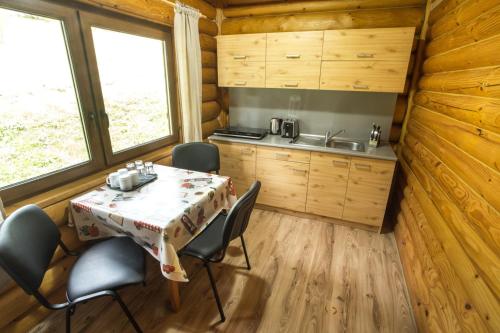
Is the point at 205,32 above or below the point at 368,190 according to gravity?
above

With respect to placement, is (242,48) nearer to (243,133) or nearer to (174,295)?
(243,133)

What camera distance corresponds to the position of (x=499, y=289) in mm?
850

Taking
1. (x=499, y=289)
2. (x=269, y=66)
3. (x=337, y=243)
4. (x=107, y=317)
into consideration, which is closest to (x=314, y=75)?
(x=269, y=66)

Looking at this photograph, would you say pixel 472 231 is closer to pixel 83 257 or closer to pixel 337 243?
pixel 337 243

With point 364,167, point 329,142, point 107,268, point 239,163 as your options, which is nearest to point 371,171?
point 364,167

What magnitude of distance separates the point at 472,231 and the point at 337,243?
135cm

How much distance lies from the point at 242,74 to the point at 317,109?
3.17 ft

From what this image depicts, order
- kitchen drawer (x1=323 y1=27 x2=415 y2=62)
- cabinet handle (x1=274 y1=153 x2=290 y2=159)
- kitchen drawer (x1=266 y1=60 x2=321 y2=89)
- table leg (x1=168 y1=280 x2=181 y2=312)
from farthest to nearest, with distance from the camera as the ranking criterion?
1. cabinet handle (x1=274 y1=153 x2=290 y2=159)
2. kitchen drawer (x1=266 y1=60 x2=321 y2=89)
3. kitchen drawer (x1=323 y1=27 x2=415 y2=62)
4. table leg (x1=168 y1=280 x2=181 y2=312)

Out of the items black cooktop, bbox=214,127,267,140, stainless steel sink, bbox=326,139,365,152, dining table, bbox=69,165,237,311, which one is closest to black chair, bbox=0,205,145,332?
dining table, bbox=69,165,237,311

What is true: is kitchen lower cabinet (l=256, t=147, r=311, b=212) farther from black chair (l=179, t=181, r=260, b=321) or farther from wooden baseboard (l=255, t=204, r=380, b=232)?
black chair (l=179, t=181, r=260, b=321)

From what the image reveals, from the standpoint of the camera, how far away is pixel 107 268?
1.33 meters

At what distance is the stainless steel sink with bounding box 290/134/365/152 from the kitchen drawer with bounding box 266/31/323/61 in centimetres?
85

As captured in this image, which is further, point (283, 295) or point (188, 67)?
point (188, 67)

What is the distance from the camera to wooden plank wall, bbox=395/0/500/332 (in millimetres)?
979
